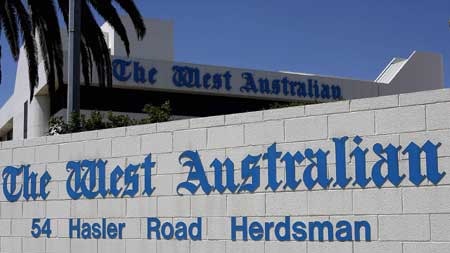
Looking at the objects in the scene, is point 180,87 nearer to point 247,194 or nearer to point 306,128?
point 247,194

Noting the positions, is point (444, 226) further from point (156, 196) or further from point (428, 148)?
point (156, 196)

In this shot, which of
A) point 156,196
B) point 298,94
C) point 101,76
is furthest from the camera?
point 298,94

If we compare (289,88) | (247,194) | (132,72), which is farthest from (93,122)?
(289,88)

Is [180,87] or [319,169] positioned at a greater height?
[180,87]

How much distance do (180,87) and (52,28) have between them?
12307 mm

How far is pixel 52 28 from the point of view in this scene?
57.5 ft

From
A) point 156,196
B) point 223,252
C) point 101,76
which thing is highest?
point 101,76

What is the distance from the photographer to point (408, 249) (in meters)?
8.45

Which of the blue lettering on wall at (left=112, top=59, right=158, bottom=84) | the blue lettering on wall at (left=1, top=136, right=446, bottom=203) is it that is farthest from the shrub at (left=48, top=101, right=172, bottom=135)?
the blue lettering on wall at (left=112, top=59, right=158, bottom=84)

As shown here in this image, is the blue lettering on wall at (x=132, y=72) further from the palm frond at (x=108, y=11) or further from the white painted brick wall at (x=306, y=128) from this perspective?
the white painted brick wall at (x=306, y=128)

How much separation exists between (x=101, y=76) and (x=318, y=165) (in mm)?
9776

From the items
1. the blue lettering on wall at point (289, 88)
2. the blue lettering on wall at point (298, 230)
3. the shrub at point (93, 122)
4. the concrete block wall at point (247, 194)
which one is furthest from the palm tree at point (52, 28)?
the blue lettering on wall at point (289, 88)

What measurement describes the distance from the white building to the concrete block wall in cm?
1350

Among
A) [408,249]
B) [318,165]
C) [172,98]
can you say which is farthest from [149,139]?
[172,98]
